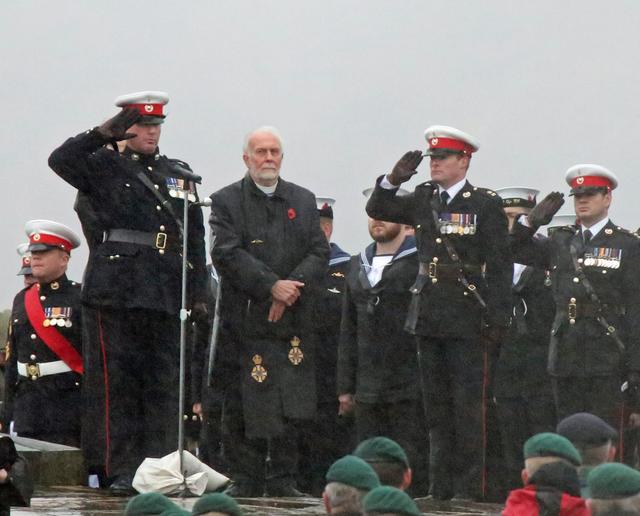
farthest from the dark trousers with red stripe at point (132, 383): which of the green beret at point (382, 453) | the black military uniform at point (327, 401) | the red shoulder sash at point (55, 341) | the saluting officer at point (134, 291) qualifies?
the green beret at point (382, 453)

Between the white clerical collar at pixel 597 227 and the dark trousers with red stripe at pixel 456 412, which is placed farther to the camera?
the white clerical collar at pixel 597 227

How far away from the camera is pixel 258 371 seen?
A: 890 centimetres

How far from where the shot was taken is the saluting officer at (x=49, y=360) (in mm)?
10281

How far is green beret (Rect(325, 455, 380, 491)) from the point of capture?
545cm

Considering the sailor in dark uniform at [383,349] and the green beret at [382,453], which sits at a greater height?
the sailor in dark uniform at [383,349]

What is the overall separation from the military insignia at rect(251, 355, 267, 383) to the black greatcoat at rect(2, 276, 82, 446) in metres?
1.76

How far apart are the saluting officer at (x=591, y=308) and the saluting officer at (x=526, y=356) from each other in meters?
0.99

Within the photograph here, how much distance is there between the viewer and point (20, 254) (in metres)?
13.4

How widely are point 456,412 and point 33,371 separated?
2640mm

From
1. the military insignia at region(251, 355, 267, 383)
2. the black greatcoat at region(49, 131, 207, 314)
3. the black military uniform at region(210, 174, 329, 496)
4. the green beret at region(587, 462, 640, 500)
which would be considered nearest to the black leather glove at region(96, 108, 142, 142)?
the black greatcoat at region(49, 131, 207, 314)

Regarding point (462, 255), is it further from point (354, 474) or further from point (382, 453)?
point (354, 474)

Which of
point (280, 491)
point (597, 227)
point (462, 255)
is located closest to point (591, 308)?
point (597, 227)

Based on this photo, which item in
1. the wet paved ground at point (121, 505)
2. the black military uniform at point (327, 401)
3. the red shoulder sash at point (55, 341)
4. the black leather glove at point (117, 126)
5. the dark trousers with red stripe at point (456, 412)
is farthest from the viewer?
the black military uniform at point (327, 401)

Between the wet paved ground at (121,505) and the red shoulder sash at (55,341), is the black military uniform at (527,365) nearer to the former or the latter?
the wet paved ground at (121,505)
